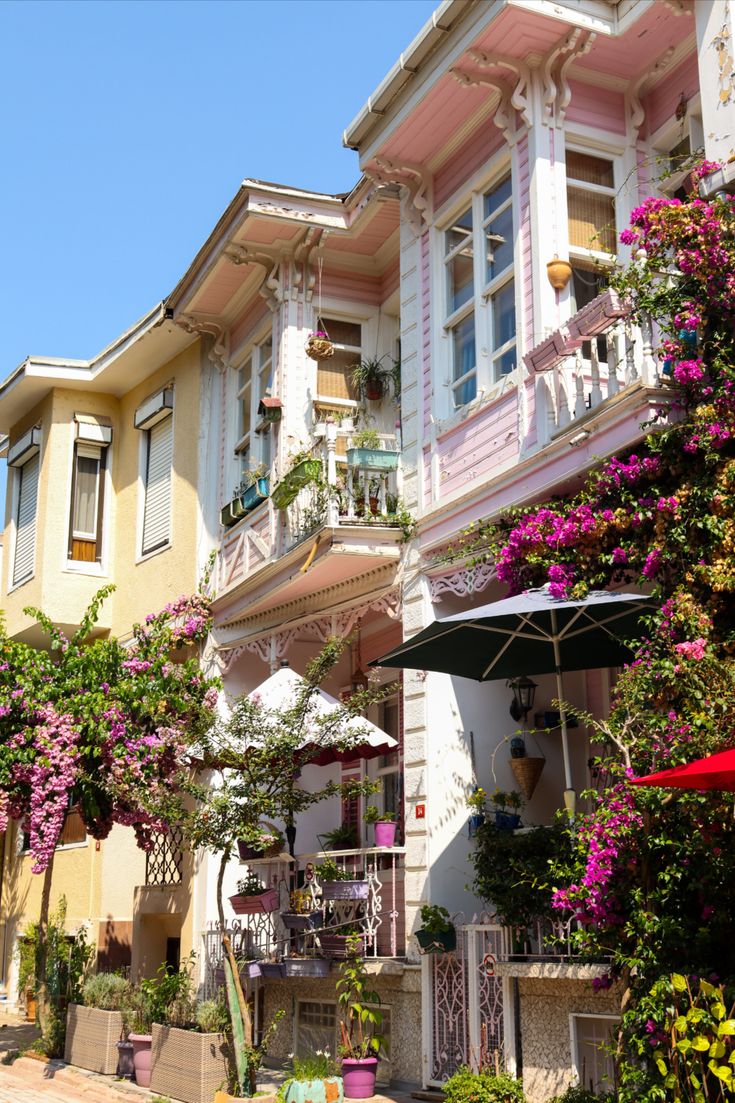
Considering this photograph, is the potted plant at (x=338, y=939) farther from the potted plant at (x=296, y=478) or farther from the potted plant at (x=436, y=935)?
the potted plant at (x=296, y=478)

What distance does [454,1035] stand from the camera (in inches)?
395

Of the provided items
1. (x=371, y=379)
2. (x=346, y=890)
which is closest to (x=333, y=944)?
(x=346, y=890)

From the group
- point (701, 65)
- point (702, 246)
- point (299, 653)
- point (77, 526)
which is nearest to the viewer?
point (702, 246)

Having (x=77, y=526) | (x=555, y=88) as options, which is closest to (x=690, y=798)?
(x=555, y=88)

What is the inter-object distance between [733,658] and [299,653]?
8.17m

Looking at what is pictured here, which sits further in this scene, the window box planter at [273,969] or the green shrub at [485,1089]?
the window box planter at [273,969]

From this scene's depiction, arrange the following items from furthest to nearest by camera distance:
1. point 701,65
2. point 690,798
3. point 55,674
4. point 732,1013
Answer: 1. point 55,674
2. point 701,65
3. point 690,798
4. point 732,1013

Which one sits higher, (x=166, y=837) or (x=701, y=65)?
(x=701, y=65)

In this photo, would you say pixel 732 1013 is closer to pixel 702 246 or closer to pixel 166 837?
pixel 702 246

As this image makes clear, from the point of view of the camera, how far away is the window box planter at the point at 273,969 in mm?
11820

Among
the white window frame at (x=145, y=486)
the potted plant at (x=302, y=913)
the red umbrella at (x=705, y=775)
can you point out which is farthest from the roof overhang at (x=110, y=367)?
the red umbrella at (x=705, y=775)

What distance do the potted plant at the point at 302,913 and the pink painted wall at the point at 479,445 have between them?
4.08m

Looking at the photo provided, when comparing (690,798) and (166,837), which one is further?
(166,837)

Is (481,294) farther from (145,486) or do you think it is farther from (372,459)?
(145,486)
